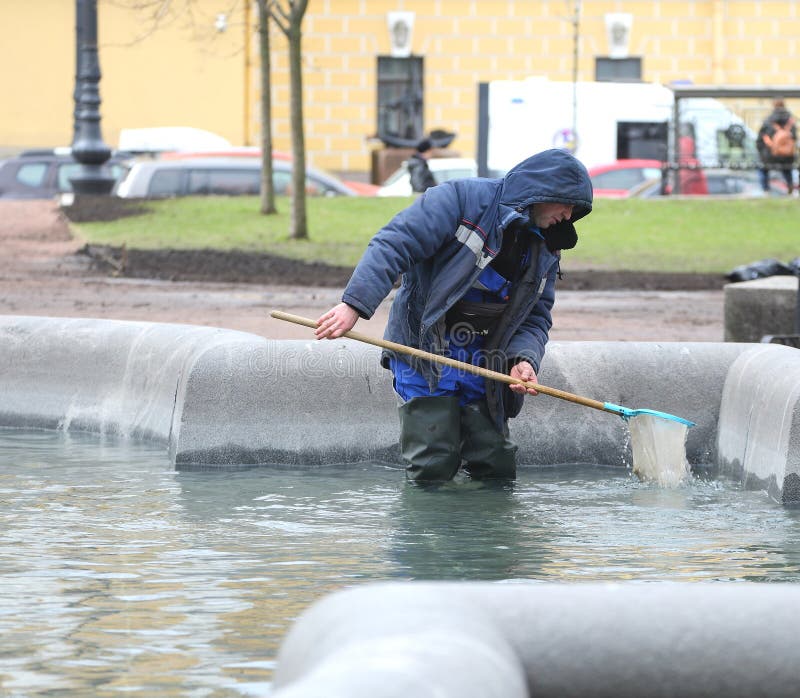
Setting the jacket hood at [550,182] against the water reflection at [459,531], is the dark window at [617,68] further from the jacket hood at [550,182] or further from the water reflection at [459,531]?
the jacket hood at [550,182]

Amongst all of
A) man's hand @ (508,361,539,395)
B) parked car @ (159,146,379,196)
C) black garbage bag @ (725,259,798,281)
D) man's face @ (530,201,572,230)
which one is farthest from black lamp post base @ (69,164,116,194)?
man's face @ (530,201,572,230)

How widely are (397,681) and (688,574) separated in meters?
3.25

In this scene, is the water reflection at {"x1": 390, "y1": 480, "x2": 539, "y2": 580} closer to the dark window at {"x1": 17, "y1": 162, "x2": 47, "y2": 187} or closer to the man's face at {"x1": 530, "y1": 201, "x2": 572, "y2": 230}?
the man's face at {"x1": 530, "y1": 201, "x2": 572, "y2": 230}

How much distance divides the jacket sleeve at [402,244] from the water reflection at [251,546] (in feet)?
2.67

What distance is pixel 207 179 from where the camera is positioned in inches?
950

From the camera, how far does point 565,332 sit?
488 inches

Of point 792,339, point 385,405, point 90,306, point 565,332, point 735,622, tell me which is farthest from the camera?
point 90,306

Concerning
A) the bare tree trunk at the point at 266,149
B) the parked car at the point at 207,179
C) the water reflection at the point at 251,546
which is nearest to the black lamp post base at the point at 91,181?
the parked car at the point at 207,179

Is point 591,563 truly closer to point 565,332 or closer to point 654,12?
point 565,332

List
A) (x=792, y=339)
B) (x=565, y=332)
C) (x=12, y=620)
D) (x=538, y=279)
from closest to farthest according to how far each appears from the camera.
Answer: (x=12, y=620)
(x=538, y=279)
(x=792, y=339)
(x=565, y=332)

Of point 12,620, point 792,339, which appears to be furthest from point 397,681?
point 792,339

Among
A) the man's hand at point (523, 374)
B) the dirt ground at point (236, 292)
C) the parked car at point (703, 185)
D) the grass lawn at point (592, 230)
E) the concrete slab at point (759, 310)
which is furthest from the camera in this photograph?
the parked car at point (703, 185)

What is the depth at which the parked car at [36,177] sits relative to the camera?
2497 cm

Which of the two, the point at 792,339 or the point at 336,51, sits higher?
the point at 336,51
